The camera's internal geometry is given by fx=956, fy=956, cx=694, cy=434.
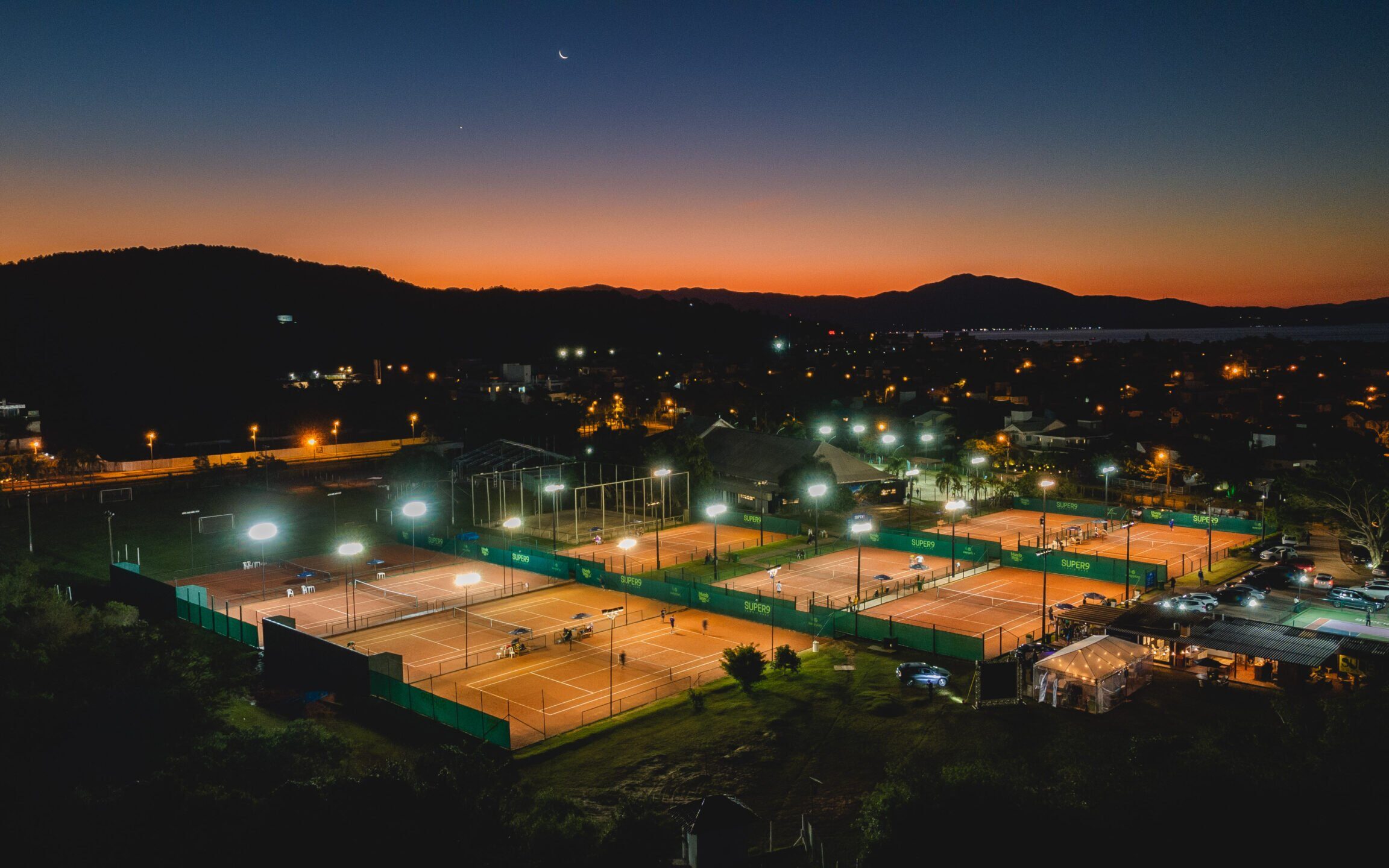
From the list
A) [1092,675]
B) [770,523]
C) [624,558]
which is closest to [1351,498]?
[1092,675]

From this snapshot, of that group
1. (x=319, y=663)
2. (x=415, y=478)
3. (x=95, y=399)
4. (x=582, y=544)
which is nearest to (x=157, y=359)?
(x=95, y=399)

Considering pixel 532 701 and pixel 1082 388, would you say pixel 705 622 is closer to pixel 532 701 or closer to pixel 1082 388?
pixel 532 701

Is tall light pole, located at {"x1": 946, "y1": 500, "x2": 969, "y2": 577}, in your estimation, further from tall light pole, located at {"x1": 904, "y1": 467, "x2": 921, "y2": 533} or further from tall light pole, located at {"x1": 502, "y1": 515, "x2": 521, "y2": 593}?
tall light pole, located at {"x1": 502, "y1": 515, "x2": 521, "y2": 593}

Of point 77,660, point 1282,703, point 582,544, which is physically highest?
point 1282,703

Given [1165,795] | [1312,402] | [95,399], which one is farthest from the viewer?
[95,399]

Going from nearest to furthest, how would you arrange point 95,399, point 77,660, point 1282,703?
point 1282,703 → point 77,660 → point 95,399

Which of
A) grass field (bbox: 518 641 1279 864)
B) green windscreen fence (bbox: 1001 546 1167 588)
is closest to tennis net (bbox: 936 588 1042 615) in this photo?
green windscreen fence (bbox: 1001 546 1167 588)

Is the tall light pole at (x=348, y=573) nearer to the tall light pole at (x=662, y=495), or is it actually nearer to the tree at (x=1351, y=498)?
the tall light pole at (x=662, y=495)
